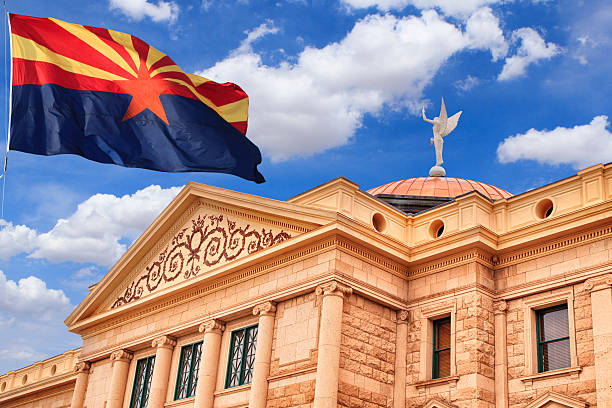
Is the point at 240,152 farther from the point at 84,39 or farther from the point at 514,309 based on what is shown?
the point at 514,309

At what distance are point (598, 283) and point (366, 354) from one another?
579cm

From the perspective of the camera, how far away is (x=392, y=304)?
2102 cm

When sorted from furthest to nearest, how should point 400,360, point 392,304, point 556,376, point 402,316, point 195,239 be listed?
point 195,239 → point 402,316 → point 392,304 → point 400,360 → point 556,376

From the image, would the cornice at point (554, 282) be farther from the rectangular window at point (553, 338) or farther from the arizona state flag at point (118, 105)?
the arizona state flag at point (118, 105)

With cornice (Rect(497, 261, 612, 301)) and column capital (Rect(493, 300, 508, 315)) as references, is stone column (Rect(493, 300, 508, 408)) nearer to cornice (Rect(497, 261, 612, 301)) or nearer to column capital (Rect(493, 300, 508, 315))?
column capital (Rect(493, 300, 508, 315))

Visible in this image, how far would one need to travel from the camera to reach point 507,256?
20.6 metres

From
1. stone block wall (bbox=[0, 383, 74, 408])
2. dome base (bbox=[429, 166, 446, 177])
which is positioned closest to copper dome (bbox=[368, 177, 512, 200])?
dome base (bbox=[429, 166, 446, 177])

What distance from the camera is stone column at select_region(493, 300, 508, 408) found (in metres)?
19.0

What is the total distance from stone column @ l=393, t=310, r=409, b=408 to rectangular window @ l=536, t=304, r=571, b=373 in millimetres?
3403

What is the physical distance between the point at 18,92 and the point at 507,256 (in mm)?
12559

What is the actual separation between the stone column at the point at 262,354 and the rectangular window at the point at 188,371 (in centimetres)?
311

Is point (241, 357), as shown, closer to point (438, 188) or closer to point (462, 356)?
point (462, 356)

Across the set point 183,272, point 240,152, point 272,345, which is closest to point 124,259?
point 183,272

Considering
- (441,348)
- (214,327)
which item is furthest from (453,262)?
(214,327)
